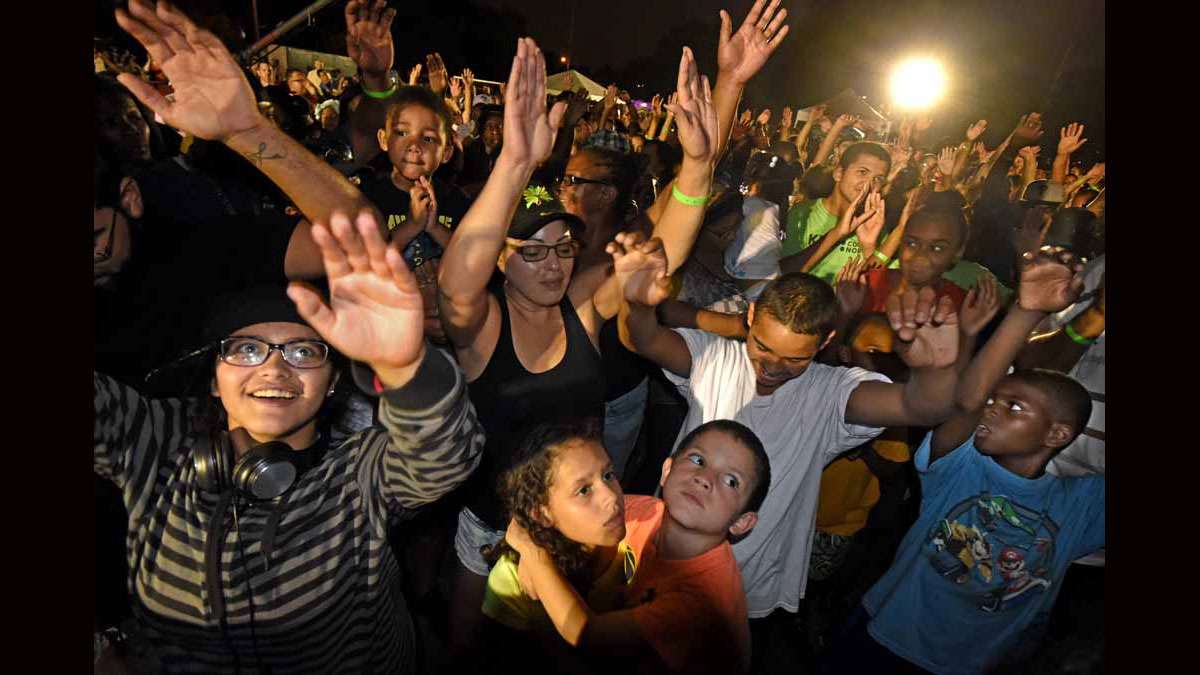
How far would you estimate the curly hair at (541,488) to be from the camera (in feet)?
6.35

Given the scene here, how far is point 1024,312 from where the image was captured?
2010mm

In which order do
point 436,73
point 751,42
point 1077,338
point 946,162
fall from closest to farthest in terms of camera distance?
point 1077,338 < point 751,42 < point 436,73 < point 946,162

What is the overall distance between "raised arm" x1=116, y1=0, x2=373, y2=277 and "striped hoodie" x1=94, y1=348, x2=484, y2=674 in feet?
2.54

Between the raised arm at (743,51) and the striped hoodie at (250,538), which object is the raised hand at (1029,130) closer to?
the raised arm at (743,51)

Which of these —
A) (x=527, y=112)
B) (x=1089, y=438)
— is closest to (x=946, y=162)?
(x=1089, y=438)

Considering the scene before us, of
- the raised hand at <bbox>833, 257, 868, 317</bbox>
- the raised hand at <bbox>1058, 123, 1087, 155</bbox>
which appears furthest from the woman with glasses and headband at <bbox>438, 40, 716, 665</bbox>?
the raised hand at <bbox>1058, 123, 1087, 155</bbox>

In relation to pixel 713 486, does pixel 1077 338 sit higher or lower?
higher

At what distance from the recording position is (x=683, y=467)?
6.96 ft

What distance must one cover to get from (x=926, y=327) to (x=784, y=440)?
0.64 metres

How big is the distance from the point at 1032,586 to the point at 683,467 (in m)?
1.37

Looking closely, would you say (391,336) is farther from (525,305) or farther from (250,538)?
(525,305)

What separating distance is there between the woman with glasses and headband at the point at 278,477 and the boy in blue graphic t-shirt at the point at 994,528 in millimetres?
1819

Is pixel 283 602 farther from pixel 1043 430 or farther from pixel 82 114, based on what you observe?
pixel 1043 430

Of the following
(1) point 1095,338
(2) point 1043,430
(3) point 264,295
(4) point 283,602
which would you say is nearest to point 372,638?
(4) point 283,602
